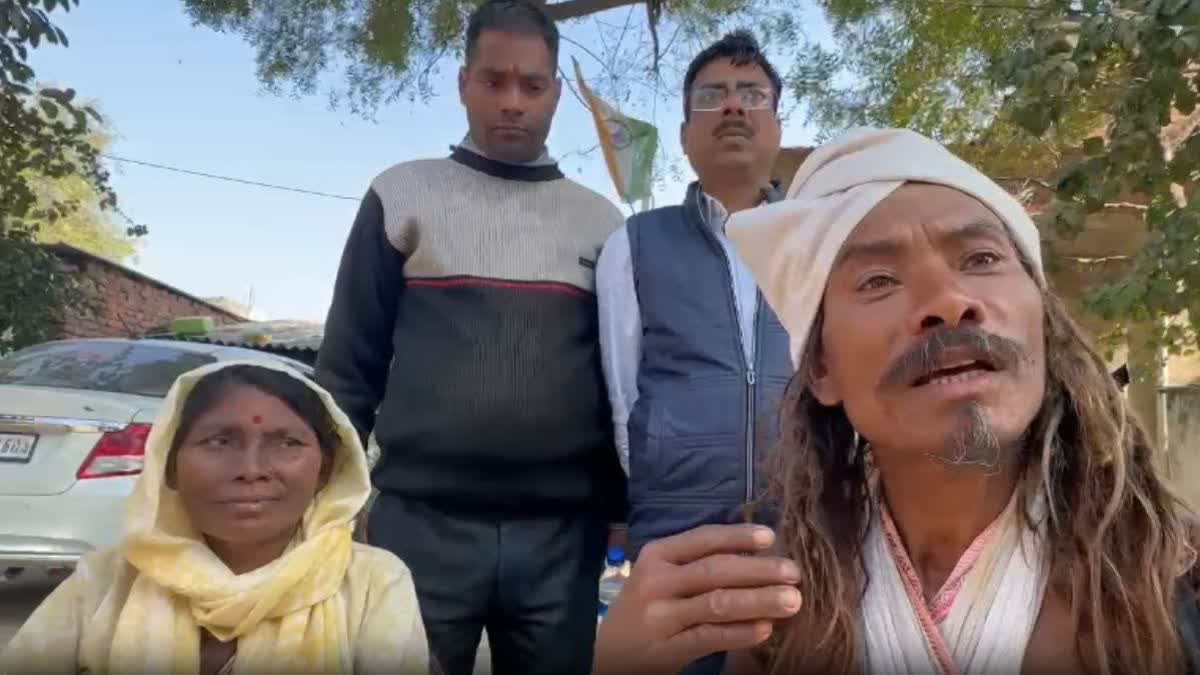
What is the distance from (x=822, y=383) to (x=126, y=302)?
48.6 feet

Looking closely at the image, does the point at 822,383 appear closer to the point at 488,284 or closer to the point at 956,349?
the point at 956,349

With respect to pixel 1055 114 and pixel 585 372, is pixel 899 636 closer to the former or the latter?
pixel 585 372

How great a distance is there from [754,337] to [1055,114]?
4.40ft

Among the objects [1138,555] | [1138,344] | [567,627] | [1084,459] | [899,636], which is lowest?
[567,627]

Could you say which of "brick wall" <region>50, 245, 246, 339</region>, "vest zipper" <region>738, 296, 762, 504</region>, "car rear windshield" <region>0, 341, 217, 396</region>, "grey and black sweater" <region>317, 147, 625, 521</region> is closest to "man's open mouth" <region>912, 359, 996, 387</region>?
"vest zipper" <region>738, 296, 762, 504</region>

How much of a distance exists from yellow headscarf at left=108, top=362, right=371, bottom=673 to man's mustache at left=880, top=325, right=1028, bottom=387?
3.79 ft

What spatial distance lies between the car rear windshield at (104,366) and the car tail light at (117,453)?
293mm

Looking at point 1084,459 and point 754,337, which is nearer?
point 1084,459

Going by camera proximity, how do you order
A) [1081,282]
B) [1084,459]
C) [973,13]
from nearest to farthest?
[1084,459] → [1081,282] → [973,13]

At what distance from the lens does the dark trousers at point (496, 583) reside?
2238mm

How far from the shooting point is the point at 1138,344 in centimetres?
616

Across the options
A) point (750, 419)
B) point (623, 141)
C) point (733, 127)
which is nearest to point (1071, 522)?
point (750, 419)

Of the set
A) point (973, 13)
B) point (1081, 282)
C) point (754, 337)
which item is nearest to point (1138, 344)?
point (1081, 282)

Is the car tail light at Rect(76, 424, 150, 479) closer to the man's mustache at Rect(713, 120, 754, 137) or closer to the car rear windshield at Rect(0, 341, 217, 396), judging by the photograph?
the car rear windshield at Rect(0, 341, 217, 396)
